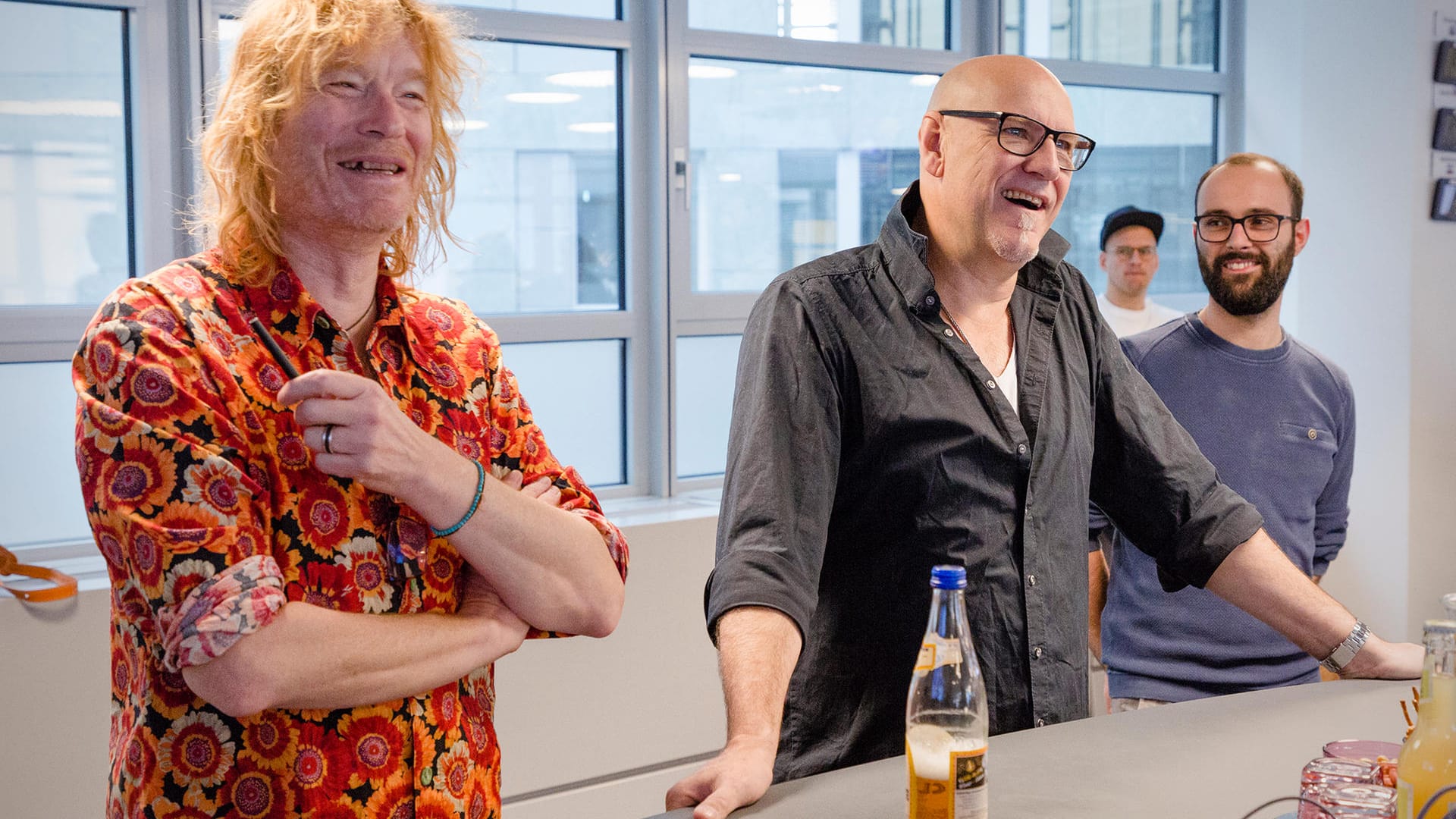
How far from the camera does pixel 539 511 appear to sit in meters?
1.48

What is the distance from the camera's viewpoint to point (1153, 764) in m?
1.45

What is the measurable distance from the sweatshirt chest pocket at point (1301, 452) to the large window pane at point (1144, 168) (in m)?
2.44

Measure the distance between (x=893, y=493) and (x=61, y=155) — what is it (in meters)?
2.26

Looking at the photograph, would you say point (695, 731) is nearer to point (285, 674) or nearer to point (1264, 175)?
point (1264, 175)

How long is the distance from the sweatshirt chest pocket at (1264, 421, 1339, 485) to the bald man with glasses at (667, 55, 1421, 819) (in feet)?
1.86

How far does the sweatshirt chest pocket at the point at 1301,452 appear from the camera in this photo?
2410 mm

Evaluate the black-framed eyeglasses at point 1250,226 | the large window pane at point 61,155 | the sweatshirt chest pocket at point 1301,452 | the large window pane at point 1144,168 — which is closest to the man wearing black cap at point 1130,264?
the large window pane at point 1144,168

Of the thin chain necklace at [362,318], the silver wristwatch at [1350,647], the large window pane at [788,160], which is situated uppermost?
the large window pane at [788,160]

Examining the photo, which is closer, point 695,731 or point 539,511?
point 539,511

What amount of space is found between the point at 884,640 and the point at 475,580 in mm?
529

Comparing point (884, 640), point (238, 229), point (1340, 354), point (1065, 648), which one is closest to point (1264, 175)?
point (1065, 648)

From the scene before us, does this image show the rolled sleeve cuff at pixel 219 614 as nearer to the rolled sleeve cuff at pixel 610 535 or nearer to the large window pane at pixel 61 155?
the rolled sleeve cuff at pixel 610 535

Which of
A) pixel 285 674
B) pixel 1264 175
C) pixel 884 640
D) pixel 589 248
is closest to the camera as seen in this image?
pixel 285 674

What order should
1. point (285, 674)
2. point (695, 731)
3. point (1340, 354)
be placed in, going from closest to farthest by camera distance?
point (285, 674), point (695, 731), point (1340, 354)
